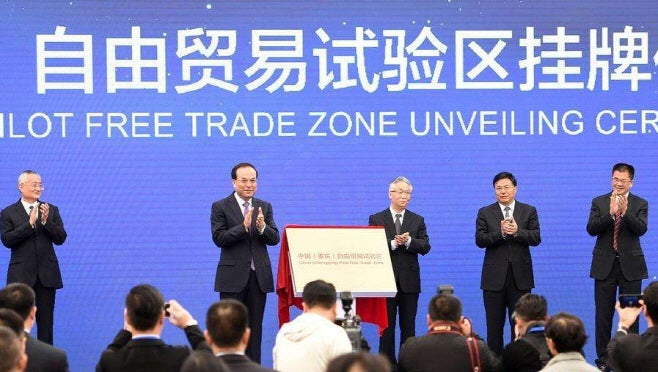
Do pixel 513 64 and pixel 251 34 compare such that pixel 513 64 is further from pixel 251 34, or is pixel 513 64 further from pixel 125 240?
pixel 125 240

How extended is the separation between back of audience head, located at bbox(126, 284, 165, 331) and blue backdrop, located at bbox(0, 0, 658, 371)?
4024 millimetres

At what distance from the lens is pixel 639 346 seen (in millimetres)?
4391

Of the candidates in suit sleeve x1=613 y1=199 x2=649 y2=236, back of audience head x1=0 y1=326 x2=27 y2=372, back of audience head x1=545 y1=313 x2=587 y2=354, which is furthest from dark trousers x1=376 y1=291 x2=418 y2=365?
back of audience head x1=0 y1=326 x2=27 y2=372

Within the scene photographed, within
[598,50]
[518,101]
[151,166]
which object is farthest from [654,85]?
[151,166]

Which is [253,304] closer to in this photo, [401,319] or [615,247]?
[401,319]

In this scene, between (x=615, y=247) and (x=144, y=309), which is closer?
(x=144, y=309)

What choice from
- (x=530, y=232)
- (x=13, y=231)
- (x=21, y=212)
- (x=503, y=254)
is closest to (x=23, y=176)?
(x=21, y=212)

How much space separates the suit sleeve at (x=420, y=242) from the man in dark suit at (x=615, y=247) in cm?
108

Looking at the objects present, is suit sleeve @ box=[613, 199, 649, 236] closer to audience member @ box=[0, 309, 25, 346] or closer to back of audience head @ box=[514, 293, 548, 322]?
back of audience head @ box=[514, 293, 548, 322]

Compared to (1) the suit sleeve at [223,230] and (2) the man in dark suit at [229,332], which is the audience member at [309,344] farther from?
(1) the suit sleeve at [223,230]

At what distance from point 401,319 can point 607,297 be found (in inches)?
54.6

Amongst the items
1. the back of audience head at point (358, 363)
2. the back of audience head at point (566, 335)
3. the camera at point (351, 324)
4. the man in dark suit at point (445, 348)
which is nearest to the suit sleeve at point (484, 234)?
the camera at point (351, 324)

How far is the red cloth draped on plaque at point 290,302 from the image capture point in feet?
21.2

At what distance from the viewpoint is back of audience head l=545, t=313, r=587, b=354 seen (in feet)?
13.5
